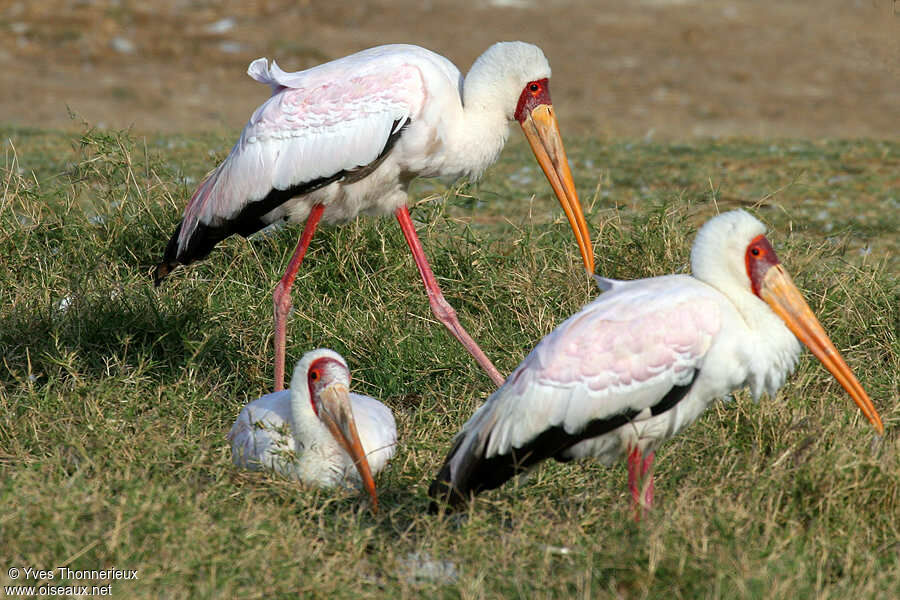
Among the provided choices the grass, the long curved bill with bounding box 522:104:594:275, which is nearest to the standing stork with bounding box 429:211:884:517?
the grass

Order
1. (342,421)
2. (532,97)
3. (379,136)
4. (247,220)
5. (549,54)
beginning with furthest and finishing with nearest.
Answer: (549,54)
(247,220)
(532,97)
(379,136)
(342,421)

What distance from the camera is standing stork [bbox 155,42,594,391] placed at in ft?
12.9

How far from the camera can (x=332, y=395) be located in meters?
3.42

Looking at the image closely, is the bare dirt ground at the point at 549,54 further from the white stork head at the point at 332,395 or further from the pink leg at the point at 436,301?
the white stork head at the point at 332,395

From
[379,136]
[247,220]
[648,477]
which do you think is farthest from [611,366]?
[247,220]

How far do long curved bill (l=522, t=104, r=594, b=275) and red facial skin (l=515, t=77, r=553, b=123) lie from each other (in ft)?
0.05

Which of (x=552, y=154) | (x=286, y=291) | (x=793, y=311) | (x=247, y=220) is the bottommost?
(x=286, y=291)

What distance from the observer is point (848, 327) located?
14.1ft

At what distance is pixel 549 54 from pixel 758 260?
10.6 meters

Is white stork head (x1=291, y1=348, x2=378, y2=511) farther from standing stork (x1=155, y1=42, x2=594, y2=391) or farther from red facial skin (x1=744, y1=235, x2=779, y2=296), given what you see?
red facial skin (x1=744, y1=235, x2=779, y2=296)

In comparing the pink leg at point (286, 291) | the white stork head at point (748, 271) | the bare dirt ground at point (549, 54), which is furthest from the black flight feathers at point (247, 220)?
the bare dirt ground at point (549, 54)

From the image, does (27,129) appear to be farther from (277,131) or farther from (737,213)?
(737,213)

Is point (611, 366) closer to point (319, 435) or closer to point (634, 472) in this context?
point (634, 472)

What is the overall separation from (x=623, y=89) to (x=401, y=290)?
27.3ft
